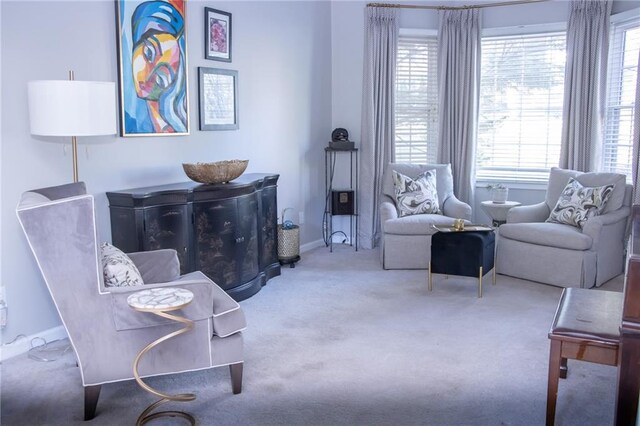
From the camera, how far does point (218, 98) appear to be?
4805 millimetres

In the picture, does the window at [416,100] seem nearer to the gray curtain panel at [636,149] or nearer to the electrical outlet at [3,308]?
the gray curtain panel at [636,149]

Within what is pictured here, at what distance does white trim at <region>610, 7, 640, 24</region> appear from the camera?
514cm

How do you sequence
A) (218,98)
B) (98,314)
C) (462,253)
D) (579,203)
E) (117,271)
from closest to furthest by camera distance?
(98,314) → (117,271) → (462,253) → (218,98) → (579,203)

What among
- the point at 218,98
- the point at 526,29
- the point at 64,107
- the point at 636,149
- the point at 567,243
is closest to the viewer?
the point at 64,107

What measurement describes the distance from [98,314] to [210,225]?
1.59 metres

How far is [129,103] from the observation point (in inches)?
158

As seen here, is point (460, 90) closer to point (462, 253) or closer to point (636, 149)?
point (636, 149)

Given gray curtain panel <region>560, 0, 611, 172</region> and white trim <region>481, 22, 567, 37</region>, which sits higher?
white trim <region>481, 22, 567, 37</region>

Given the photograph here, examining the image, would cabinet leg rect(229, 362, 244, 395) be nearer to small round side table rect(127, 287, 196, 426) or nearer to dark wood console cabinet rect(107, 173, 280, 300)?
small round side table rect(127, 287, 196, 426)

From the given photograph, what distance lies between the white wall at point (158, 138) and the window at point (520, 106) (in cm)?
169

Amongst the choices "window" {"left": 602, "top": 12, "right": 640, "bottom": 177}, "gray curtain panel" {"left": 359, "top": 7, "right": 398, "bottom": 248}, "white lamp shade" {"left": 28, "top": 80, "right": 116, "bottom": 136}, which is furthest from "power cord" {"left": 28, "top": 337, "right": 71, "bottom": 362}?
"window" {"left": 602, "top": 12, "right": 640, "bottom": 177}

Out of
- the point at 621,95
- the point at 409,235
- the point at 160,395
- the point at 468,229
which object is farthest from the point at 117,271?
the point at 621,95

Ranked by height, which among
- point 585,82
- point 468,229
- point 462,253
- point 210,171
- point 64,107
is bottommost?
point 462,253

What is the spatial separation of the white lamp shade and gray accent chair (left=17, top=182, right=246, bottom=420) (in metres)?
0.34
